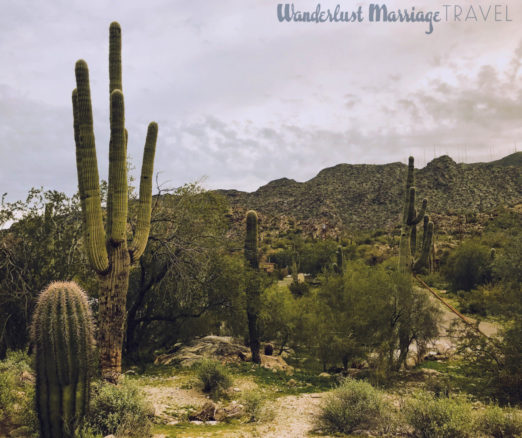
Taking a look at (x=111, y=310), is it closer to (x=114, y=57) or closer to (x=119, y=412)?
(x=119, y=412)

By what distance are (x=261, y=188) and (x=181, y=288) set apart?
96749 mm

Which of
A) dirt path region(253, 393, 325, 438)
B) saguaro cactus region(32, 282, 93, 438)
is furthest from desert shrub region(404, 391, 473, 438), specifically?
saguaro cactus region(32, 282, 93, 438)

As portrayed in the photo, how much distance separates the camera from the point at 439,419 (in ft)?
22.0

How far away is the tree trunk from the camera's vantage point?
32.3 ft

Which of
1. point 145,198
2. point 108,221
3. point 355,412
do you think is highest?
point 145,198

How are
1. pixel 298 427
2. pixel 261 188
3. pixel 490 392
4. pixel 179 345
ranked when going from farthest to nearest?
pixel 261 188 < pixel 179 345 < pixel 490 392 < pixel 298 427

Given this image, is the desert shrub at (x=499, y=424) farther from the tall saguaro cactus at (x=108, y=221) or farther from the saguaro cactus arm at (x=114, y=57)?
the saguaro cactus arm at (x=114, y=57)

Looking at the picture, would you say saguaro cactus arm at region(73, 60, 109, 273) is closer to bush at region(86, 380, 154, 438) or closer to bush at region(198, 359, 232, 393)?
bush at region(86, 380, 154, 438)

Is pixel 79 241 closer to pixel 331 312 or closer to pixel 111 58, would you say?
pixel 111 58

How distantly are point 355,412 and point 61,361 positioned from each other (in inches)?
216

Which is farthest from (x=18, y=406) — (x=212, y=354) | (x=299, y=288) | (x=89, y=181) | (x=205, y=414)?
(x=299, y=288)

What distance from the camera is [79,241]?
13914mm

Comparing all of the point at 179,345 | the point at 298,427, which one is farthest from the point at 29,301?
the point at 298,427

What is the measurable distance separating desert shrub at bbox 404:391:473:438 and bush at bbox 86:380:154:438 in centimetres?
465
